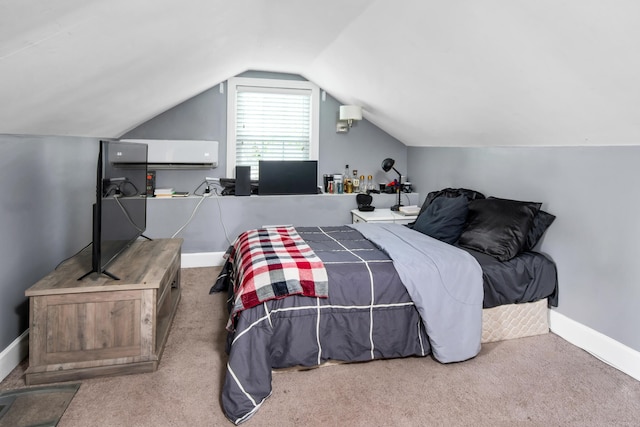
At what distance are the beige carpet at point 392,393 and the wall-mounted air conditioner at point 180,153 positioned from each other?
229 centimetres

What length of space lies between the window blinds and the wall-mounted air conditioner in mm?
405

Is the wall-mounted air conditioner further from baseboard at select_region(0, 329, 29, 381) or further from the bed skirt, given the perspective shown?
the bed skirt

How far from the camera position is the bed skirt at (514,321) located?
2664mm

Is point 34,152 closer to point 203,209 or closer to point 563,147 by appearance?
point 203,209

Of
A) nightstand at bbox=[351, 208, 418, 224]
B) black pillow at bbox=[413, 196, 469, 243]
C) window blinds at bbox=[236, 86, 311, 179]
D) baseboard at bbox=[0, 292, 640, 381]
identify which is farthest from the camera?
window blinds at bbox=[236, 86, 311, 179]

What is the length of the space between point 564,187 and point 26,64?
3159 millimetres

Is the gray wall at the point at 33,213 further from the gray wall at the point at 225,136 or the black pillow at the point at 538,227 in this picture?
the black pillow at the point at 538,227

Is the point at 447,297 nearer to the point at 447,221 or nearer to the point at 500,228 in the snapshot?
the point at 500,228

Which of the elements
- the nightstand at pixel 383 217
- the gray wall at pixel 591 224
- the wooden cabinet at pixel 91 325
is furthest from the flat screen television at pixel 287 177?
the wooden cabinet at pixel 91 325

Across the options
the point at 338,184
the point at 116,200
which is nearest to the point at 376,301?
the point at 116,200

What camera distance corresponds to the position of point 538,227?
113 inches

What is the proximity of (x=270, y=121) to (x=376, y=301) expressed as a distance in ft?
10.0

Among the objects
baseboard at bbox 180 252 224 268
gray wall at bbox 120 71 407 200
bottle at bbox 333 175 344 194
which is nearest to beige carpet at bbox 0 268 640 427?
baseboard at bbox 180 252 224 268

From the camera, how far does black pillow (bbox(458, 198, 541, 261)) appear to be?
278 cm
